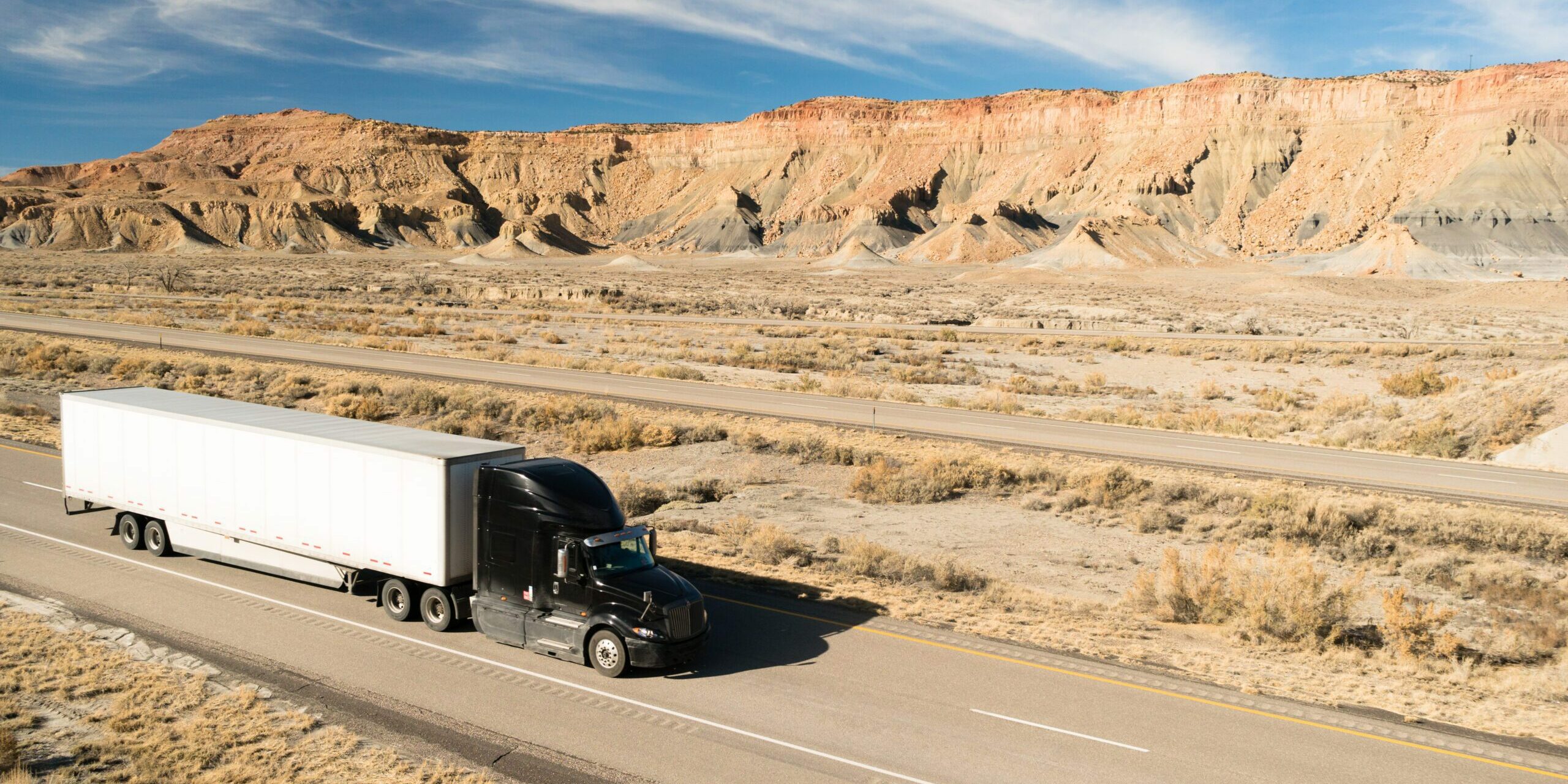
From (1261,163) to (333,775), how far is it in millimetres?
182025

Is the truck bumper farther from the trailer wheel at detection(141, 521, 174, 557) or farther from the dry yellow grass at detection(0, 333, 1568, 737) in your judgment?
the trailer wheel at detection(141, 521, 174, 557)

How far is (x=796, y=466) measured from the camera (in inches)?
952

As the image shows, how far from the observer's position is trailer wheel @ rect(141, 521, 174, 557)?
14891 mm

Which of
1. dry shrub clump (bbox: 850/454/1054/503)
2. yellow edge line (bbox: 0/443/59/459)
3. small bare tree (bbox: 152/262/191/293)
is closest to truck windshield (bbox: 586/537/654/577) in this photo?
dry shrub clump (bbox: 850/454/1054/503)

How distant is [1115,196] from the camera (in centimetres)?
16375

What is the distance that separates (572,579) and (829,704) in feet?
10.4

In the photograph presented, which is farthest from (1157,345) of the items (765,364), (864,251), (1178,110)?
(1178,110)

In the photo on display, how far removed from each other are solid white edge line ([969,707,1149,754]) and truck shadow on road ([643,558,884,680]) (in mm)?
2269

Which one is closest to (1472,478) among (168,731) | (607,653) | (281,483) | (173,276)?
(607,653)

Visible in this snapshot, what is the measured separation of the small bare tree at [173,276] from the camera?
7781 centimetres

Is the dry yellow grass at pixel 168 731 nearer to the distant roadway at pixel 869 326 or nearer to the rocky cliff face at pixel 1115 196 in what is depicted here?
the distant roadway at pixel 869 326

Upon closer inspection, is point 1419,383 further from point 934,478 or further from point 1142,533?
point 934,478

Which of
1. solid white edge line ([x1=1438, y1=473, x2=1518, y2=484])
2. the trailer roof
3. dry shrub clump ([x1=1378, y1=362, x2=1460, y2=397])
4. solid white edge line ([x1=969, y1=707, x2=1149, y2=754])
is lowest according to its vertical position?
solid white edge line ([x1=969, y1=707, x2=1149, y2=754])

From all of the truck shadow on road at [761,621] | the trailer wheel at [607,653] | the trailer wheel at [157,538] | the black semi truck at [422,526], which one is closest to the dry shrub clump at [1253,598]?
the truck shadow on road at [761,621]
